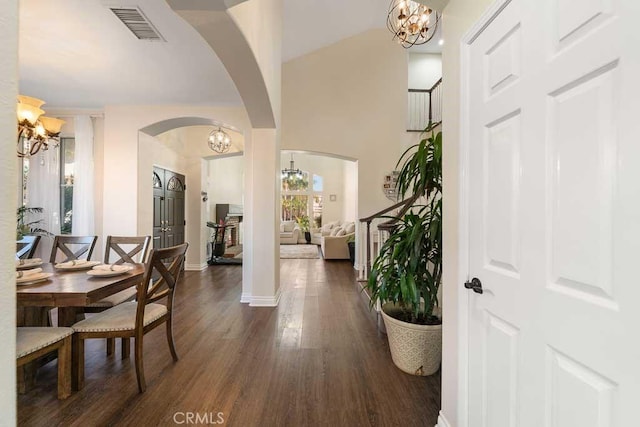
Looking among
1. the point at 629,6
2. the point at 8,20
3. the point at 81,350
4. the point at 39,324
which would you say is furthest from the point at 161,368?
the point at 629,6

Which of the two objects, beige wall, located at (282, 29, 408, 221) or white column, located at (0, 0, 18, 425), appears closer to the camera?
white column, located at (0, 0, 18, 425)

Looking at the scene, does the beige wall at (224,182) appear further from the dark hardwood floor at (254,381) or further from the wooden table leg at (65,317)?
the wooden table leg at (65,317)

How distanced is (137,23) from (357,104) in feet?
13.6

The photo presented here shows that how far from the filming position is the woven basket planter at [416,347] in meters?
1.99

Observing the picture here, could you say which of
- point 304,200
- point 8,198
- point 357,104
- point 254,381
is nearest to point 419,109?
point 357,104

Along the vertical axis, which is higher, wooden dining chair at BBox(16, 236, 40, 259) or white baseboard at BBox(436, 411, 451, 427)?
wooden dining chair at BBox(16, 236, 40, 259)

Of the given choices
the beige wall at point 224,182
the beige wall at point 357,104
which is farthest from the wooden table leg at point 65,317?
the beige wall at point 224,182

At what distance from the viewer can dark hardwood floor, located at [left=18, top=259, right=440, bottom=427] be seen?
5.51 ft

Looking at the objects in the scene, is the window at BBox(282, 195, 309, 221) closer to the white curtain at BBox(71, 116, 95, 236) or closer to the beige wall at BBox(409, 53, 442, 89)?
the beige wall at BBox(409, 53, 442, 89)

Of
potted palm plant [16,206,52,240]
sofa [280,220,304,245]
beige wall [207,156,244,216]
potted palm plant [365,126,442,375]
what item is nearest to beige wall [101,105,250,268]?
potted palm plant [16,206,52,240]

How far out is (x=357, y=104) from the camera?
5719 mm

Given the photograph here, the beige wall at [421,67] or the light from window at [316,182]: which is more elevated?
the beige wall at [421,67]

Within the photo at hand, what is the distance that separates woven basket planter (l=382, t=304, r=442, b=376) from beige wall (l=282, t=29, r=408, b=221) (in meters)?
3.79

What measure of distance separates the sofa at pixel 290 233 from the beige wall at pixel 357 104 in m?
→ 4.78
